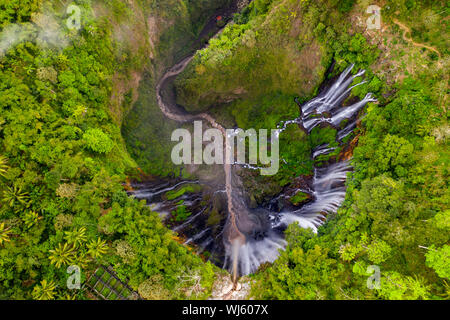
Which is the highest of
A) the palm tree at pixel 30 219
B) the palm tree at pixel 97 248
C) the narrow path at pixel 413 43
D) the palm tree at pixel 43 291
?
the narrow path at pixel 413 43

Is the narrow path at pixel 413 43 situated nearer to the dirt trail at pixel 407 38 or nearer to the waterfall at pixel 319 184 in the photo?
the dirt trail at pixel 407 38

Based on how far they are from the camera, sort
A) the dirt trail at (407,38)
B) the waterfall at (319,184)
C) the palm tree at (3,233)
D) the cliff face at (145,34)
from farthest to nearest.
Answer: the cliff face at (145,34) → the waterfall at (319,184) → the dirt trail at (407,38) → the palm tree at (3,233)

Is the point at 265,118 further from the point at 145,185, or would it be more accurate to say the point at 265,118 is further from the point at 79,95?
the point at 79,95

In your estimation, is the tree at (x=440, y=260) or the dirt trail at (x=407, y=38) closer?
the tree at (x=440, y=260)

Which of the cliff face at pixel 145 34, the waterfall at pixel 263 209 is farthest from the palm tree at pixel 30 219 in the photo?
the cliff face at pixel 145 34

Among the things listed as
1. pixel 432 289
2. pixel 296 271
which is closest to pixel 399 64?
pixel 432 289

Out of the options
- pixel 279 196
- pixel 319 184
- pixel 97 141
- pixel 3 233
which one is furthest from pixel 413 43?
pixel 3 233

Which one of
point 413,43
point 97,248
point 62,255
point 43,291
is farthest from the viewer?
point 413,43

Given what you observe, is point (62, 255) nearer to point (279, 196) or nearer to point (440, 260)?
point (279, 196)
